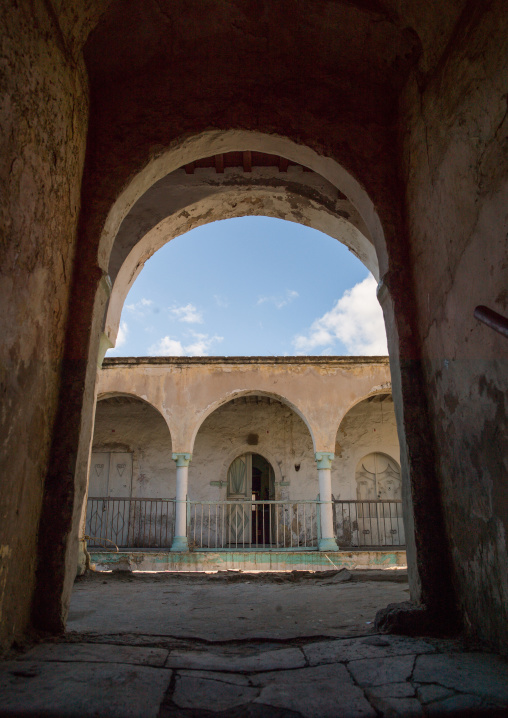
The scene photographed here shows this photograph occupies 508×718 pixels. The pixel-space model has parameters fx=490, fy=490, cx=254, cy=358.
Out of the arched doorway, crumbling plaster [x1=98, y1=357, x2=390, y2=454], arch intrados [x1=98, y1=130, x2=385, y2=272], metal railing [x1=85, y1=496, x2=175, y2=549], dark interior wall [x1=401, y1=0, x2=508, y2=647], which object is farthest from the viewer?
the arched doorway

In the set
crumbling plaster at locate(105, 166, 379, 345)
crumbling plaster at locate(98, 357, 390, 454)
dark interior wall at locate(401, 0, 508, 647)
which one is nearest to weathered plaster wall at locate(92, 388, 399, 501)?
crumbling plaster at locate(98, 357, 390, 454)

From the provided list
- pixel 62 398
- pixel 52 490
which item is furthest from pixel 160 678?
pixel 62 398

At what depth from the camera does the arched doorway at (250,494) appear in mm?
13102

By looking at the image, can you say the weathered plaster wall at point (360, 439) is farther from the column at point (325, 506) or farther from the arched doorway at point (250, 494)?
the column at point (325, 506)

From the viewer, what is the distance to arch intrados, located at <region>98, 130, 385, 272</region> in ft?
11.1

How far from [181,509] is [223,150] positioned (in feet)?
28.7

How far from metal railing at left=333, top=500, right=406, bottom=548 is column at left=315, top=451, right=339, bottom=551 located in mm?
1989

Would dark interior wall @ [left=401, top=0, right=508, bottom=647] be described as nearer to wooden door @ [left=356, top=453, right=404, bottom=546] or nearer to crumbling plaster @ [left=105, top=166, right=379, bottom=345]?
crumbling plaster @ [left=105, top=166, right=379, bottom=345]

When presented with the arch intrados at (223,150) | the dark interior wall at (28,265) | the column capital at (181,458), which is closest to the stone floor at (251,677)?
the dark interior wall at (28,265)

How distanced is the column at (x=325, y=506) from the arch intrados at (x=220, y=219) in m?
6.95

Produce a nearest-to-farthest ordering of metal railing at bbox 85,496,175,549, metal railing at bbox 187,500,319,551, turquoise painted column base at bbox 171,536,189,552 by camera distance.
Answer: turquoise painted column base at bbox 171,536,189,552, metal railing at bbox 85,496,175,549, metal railing at bbox 187,500,319,551

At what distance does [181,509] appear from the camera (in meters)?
10.9

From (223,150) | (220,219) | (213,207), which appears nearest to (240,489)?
(220,219)

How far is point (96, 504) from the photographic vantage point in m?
12.8
